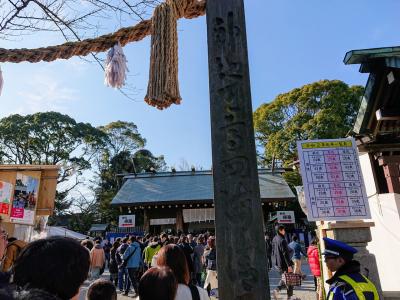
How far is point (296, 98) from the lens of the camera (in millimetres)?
25375

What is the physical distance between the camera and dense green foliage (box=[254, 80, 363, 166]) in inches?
877

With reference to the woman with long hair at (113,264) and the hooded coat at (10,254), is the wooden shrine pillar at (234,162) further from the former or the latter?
the woman with long hair at (113,264)

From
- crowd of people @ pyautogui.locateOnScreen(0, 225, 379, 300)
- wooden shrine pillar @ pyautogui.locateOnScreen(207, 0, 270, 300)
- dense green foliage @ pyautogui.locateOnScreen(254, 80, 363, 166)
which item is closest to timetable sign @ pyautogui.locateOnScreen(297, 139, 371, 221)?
crowd of people @ pyautogui.locateOnScreen(0, 225, 379, 300)

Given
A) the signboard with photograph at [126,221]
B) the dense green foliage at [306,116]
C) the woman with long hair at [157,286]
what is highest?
the dense green foliage at [306,116]

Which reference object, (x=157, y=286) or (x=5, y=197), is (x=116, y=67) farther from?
(x=5, y=197)

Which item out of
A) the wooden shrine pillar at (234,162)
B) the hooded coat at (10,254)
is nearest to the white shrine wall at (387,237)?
the wooden shrine pillar at (234,162)

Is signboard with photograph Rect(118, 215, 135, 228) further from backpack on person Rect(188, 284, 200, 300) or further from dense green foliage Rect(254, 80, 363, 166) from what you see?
backpack on person Rect(188, 284, 200, 300)

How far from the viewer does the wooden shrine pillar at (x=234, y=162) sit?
4.56 feet

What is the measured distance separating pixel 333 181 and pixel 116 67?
11.9 ft

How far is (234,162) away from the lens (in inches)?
59.3

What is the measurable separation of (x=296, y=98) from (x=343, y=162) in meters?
22.0

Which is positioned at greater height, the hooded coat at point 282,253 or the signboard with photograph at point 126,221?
the signboard with photograph at point 126,221

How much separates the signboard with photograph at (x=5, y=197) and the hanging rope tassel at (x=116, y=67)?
15.1 ft

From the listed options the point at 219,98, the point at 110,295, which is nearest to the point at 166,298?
the point at 110,295
